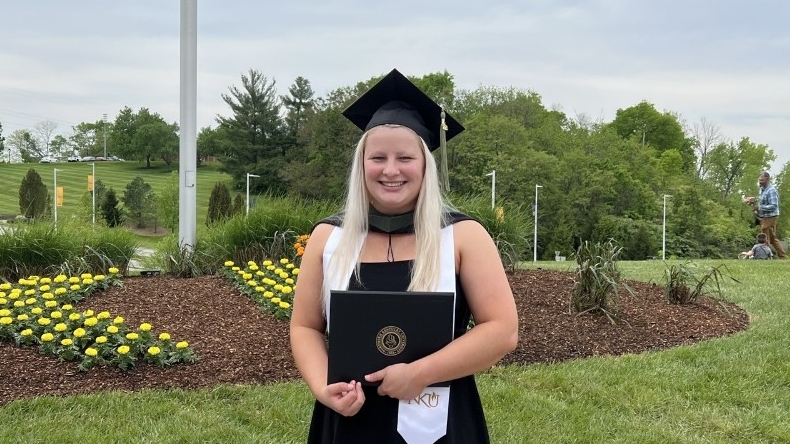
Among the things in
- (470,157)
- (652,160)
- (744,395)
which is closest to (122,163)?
(470,157)

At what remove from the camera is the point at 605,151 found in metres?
47.0

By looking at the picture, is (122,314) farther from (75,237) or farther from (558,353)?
(558,353)

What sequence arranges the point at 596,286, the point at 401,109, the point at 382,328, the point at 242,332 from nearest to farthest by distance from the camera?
the point at 382,328 < the point at 401,109 < the point at 242,332 < the point at 596,286

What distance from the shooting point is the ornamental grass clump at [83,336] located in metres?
4.07

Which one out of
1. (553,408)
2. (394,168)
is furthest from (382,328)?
(553,408)

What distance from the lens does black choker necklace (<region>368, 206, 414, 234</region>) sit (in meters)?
1.61

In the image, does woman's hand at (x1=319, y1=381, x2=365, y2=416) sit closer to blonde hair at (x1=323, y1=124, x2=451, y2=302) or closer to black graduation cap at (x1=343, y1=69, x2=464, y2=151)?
blonde hair at (x1=323, y1=124, x2=451, y2=302)

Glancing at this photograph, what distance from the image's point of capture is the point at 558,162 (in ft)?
143

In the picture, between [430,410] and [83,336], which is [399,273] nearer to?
[430,410]

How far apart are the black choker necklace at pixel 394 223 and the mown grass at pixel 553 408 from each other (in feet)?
6.34

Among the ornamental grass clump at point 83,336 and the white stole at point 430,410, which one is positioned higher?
the white stole at point 430,410

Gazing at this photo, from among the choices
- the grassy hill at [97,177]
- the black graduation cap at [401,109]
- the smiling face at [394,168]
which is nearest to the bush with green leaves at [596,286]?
the black graduation cap at [401,109]

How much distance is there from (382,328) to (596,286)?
174 inches

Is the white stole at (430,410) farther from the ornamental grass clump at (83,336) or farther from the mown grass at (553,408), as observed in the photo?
the ornamental grass clump at (83,336)
